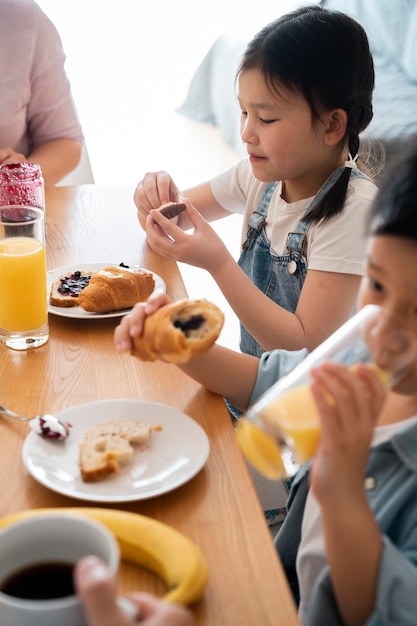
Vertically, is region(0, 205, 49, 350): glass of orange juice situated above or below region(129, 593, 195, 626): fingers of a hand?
below

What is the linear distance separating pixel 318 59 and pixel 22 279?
2.29 ft

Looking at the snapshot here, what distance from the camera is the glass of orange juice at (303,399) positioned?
0.71 m

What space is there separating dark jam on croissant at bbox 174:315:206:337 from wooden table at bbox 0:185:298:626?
0.37 ft

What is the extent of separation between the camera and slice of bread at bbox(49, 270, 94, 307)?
4.17 ft

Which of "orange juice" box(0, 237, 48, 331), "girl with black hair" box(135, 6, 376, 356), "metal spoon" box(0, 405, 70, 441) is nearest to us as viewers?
"metal spoon" box(0, 405, 70, 441)

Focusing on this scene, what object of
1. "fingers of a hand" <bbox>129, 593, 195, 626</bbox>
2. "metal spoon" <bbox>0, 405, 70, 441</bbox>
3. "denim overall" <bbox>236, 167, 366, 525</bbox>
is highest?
"fingers of a hand" <bbox>129, 593, 195, 626</bbox>

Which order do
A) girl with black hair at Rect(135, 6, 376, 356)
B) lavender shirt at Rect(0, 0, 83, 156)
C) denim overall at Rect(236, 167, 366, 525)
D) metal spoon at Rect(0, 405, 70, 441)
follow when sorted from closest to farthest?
metal spoon at Rect(0, 405, 70, 441)
girl with black hair at Rect(135, 6, 376, 356)
denim overall at Rect(236, 167, 366, 525)
lavender shirt at Rect(0, 0, 83, 156)

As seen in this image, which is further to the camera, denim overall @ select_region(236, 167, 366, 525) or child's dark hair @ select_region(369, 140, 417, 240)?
denim overall @ select_region(236, 167, 366, 525)

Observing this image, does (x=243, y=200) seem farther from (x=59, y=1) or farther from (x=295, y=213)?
(x=59, y=1)

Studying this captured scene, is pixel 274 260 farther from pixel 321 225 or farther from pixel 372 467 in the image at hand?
pixel 372 467

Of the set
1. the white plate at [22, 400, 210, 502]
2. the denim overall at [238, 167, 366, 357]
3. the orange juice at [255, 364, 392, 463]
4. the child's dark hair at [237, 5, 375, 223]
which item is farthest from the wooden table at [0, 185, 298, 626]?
the child's dark hair at [237, 5, 375, 223]

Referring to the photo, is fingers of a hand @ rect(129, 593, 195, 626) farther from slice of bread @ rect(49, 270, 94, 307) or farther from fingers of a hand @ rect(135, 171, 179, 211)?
fingers of a hand @ rect(135, 171, 179, 211)

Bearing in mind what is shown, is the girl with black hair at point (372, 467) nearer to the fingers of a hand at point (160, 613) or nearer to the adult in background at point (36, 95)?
the fingers of a hand at point (160, 613)

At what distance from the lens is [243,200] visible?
1.79m
